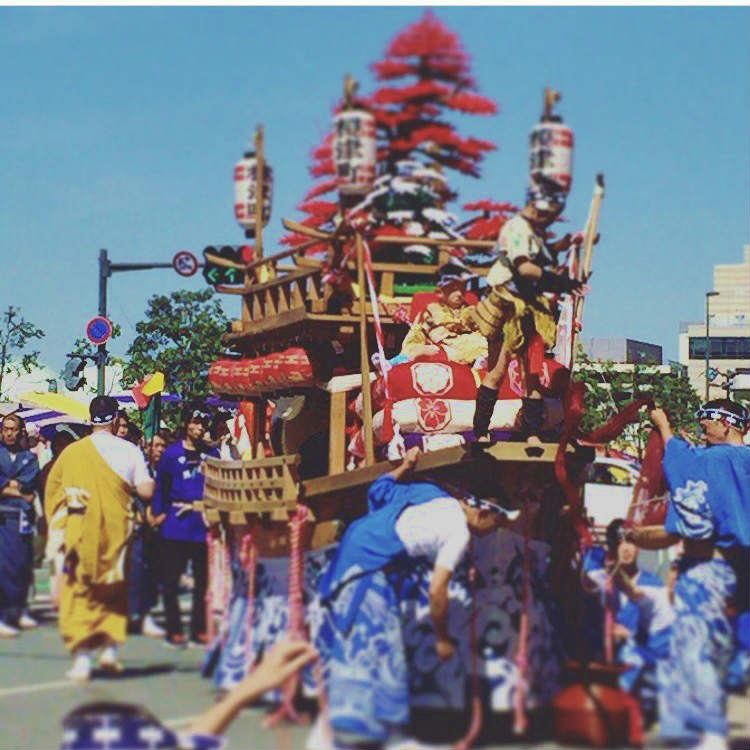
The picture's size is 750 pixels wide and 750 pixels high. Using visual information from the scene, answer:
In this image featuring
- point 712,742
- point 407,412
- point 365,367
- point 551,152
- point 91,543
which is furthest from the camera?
point 407,412

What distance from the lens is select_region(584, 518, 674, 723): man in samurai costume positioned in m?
4.24

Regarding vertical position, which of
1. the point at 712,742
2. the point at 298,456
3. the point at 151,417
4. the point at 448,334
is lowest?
the point at 712,742

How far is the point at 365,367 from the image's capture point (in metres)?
4.75

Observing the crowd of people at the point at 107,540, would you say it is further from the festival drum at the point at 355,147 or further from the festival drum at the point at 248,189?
the festival drum at the point at 355,147

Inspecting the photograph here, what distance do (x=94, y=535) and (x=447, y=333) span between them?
48.3 inches

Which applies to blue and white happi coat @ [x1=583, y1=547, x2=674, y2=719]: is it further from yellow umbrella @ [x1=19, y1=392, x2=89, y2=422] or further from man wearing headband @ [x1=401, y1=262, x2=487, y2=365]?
yellow umbrella @ [x1=19, y1=392, x2=89, y2=422]

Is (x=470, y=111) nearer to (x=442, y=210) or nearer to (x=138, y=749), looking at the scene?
(x=442, y=210)

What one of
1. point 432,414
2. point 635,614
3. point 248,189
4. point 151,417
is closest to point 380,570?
point 635,614

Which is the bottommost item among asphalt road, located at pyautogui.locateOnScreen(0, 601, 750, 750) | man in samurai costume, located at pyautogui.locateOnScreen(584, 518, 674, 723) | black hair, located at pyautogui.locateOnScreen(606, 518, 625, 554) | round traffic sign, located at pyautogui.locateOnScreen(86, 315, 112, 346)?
asphalt road, located at pyautogui.locateOnScreen(0, 601, 750, 750)

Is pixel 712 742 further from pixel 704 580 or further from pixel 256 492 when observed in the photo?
pixel 256 492

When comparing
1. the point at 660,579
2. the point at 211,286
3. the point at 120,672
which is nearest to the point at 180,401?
the point at 211,286

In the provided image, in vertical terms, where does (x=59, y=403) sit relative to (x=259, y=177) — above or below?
below

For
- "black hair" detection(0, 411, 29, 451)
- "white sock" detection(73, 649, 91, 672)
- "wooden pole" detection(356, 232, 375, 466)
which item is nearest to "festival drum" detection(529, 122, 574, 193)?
"wooden pole" detection(356, 232, 375, 466)

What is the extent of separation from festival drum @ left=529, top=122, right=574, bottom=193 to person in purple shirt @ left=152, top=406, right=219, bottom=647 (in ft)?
4.11
